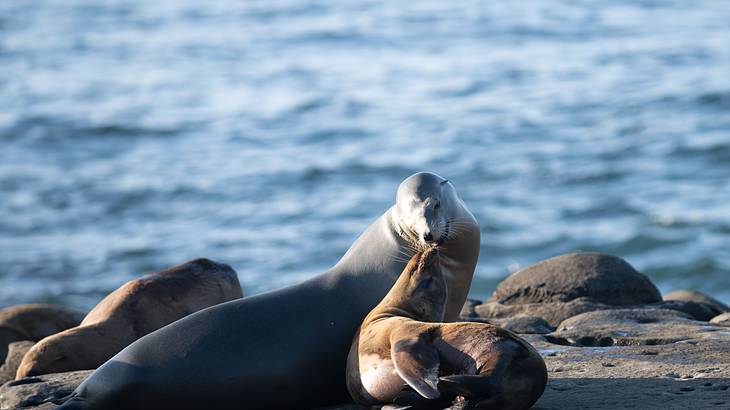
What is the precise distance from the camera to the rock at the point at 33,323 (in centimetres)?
864

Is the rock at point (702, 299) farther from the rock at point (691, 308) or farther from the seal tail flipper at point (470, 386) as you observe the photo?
the seal tail flipper at point (470, 386)

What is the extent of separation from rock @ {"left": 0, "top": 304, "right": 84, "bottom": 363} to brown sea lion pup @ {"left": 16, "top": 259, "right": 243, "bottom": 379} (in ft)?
4.64

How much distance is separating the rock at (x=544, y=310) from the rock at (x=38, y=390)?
2.34 meters

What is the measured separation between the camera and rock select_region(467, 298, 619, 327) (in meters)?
7.62

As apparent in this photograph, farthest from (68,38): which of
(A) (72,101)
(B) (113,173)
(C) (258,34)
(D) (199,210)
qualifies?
(D) (199,210)

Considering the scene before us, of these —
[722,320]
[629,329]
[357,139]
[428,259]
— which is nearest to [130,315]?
[428,259]

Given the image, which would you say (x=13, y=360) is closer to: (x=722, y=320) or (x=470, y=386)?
(x=470, y=386)

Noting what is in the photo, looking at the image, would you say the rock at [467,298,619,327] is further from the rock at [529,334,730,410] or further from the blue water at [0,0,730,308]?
the blue water at [0,0,730,308]

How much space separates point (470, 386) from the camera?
470 cm

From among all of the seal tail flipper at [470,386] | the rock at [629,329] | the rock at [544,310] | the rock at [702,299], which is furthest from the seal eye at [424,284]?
the rock at [702,299]

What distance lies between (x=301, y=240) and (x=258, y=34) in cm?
1435

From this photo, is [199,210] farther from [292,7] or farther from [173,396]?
[292,7]

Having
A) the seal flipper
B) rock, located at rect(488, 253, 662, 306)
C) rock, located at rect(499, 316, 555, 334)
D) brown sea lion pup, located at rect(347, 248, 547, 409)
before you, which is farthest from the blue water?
the seal flipper

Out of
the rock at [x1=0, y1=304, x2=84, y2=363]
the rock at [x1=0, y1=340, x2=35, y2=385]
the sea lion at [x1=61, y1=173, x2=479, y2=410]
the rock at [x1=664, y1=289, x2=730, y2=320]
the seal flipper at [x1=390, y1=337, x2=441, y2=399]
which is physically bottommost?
the rock at [x1=664, y1=289, x2=730, y2=320]
